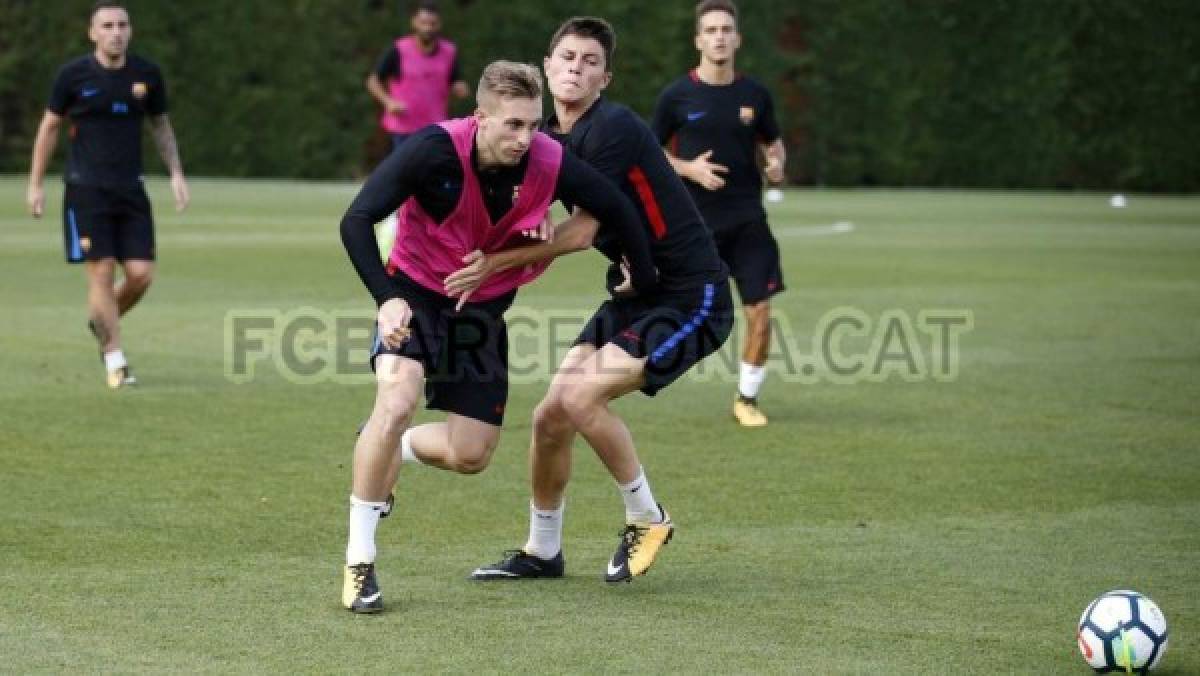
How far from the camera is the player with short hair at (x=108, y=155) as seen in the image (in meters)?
13.8

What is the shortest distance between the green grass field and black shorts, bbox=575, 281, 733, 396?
0.82 m

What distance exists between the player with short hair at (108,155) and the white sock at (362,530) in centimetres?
669

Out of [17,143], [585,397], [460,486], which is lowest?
[17,143]

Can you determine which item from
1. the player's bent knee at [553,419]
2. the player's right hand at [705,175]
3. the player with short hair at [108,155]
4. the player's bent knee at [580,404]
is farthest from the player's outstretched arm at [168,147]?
the player's bent knee at [580,404]

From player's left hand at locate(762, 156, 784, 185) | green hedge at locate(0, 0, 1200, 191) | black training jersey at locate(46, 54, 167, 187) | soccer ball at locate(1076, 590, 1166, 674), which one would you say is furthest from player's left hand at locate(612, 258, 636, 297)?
green hedge at locate(0, 0, 1200, 191)

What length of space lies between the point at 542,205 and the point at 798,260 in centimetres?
1675

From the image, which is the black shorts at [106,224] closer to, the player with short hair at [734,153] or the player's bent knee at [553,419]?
the player with short hair at [734,153]

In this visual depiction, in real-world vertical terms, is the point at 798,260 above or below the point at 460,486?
below

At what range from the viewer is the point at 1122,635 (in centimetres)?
634

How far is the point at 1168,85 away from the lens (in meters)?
39.7

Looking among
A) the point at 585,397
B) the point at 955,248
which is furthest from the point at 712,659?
the point at 955,248

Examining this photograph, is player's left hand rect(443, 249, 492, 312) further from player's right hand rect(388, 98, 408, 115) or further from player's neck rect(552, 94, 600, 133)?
player's right hand rect(388, 98, 408, 115)

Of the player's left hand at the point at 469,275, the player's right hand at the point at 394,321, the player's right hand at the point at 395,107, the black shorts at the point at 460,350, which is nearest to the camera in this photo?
the player's right hand at the point at 394,321

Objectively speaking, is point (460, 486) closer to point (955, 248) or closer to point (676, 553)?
point (676, 553)
